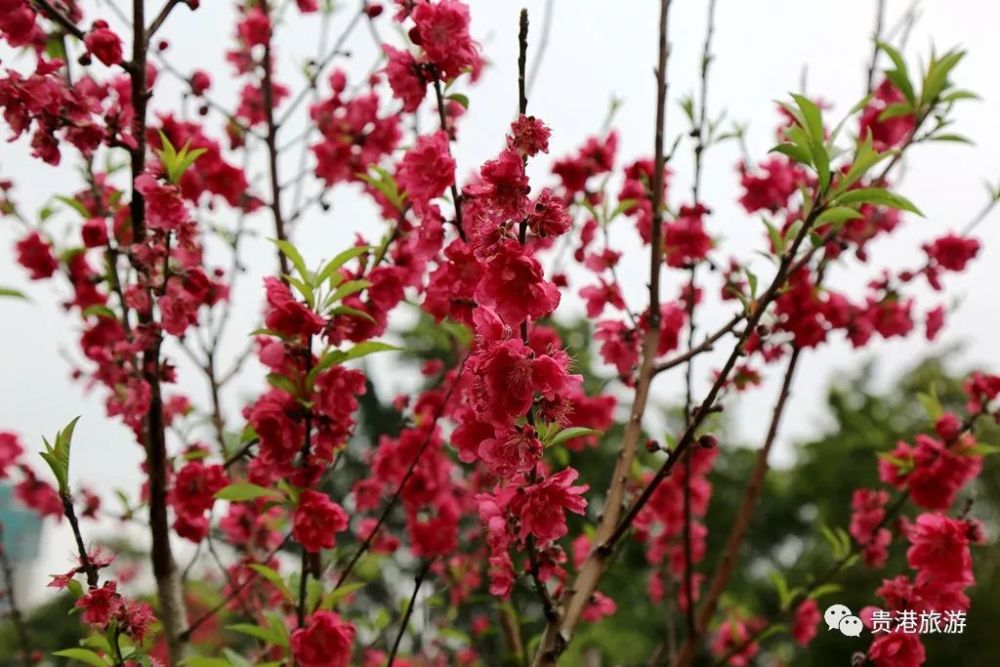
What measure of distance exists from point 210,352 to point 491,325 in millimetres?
1684

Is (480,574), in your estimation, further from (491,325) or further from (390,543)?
(491,325)

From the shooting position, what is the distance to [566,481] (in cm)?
117

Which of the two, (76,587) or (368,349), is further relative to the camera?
(368,349)

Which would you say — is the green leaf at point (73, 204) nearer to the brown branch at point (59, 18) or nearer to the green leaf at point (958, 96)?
the brown branch at point (59, 18)

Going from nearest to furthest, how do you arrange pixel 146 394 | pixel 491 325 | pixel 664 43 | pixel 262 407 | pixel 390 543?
pixel 491 325, pixel 262 407, pixel 146 394, pixel 664 43, pixel 390 543

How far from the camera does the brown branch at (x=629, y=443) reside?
1.35 m

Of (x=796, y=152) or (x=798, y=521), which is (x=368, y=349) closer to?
(x=796, y=152)

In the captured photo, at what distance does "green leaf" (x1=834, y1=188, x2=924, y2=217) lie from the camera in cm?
Answer: 120

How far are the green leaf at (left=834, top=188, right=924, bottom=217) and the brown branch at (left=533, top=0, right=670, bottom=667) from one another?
1.81ft

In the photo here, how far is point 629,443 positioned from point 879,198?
0.67 metres

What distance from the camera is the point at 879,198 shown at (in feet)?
4.01

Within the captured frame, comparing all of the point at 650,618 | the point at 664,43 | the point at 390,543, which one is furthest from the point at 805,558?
the point at 664,43

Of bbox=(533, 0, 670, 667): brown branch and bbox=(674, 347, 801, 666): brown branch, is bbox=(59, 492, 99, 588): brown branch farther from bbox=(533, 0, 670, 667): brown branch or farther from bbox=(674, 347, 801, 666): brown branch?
bbox=(674, 347, 801, 666): brown branch

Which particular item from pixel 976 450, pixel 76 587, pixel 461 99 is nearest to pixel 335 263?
pixel 461 99
